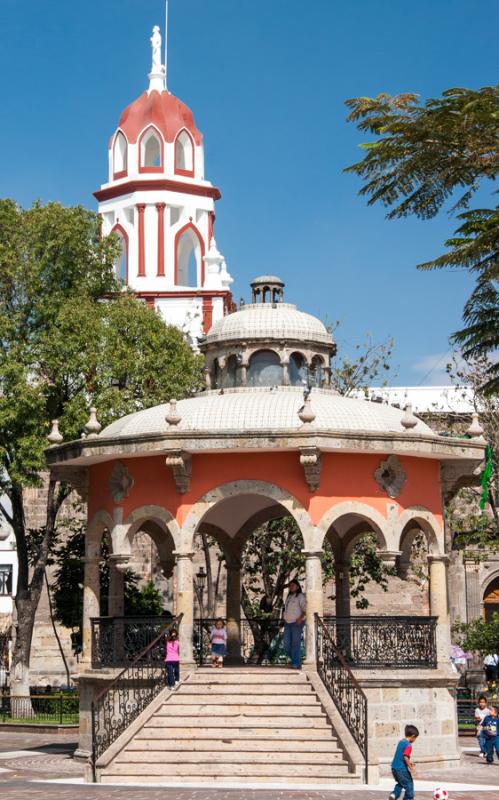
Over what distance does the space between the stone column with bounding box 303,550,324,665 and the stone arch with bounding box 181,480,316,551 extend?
1.13 ft

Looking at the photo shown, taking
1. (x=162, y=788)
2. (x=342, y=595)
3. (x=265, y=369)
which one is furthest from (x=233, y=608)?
(x=162, y=788)

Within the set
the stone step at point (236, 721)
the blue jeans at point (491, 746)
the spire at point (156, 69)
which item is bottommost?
the blue jeans at point (491, 746)

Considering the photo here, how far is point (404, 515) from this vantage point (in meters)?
21.6

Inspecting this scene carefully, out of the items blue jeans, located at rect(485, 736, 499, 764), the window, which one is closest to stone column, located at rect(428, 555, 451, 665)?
blue jeans, located at rect(485, 736, 499, 764)

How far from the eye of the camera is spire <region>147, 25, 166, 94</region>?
50812mm

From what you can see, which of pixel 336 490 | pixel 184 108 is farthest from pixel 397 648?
pixel 184 108

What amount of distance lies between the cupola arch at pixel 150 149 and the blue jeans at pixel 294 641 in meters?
31.0

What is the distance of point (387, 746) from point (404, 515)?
3661mm

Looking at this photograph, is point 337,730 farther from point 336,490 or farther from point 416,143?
point 416,143

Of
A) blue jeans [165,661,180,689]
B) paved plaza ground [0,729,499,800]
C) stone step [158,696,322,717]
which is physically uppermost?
blue jeans [165,661,180,689]

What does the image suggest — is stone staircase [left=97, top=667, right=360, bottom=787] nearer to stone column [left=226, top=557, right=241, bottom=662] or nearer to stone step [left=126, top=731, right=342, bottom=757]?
stone step [left=126, top=731, right=342, bottom=757]

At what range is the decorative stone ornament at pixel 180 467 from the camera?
817 inches

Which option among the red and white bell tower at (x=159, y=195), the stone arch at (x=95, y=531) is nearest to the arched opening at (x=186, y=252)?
the red and white bell tower at (x=159, y=195)

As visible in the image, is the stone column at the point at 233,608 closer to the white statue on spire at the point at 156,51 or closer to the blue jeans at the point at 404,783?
the blue jeans at the point at 404,783
